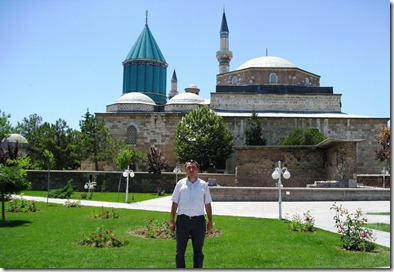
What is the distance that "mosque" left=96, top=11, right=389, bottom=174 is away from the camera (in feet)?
88.9

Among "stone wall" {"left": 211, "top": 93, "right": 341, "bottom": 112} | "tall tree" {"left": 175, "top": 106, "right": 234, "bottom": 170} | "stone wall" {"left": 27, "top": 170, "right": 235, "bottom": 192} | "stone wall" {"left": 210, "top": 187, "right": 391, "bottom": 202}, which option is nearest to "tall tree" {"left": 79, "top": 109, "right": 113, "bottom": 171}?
"stone wall" {"left": 27, "top": 170, "right": 235, "bottom": 192}

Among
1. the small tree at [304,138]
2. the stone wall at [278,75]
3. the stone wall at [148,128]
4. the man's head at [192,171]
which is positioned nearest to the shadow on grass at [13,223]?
the man's head at [192,171]

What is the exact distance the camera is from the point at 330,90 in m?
29.6

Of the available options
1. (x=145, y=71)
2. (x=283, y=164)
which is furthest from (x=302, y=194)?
(x=145, y=71)

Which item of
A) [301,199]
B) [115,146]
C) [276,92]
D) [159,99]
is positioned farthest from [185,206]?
[159,99]

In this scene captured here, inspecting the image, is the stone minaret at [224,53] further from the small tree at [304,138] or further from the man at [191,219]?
the man at [191,219]

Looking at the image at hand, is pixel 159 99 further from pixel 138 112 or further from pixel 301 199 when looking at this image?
pixel 301 199

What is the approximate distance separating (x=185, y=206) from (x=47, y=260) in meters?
2.40

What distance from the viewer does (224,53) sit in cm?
3516

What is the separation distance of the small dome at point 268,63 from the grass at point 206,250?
23226 mm

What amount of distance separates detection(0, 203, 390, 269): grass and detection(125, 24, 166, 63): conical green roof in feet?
103

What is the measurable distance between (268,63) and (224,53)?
5.47 meters

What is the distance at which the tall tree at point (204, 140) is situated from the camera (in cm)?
2461

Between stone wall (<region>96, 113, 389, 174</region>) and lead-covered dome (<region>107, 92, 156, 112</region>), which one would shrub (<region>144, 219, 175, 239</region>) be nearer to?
stone wall (<region>96, 113, 389, 174</region>)
